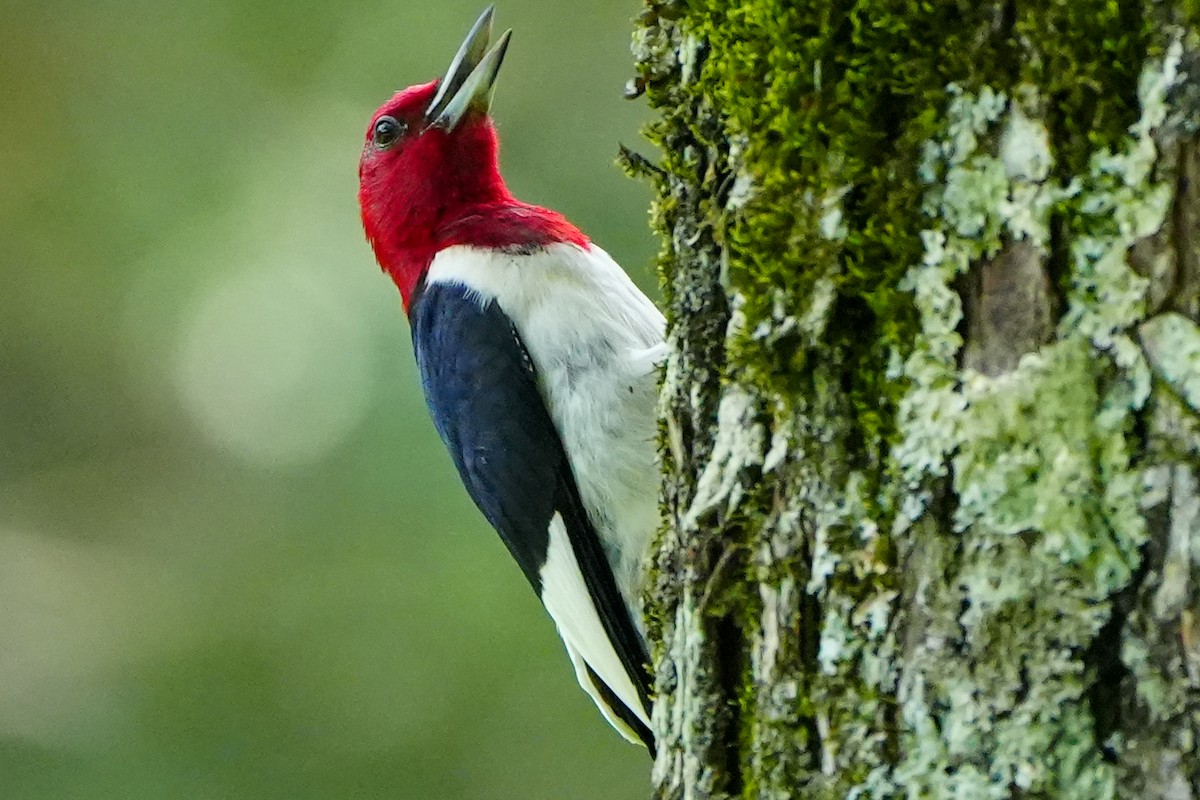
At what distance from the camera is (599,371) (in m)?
2.58

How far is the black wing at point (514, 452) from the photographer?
260 centimetres

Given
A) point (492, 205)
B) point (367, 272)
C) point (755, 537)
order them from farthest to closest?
point (367, 272) → point (492, 205) → point (755, 537)

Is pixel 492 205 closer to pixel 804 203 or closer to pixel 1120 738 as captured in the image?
pixel 804 203

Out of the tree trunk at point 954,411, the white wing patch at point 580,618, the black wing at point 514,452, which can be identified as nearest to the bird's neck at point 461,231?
the black wing at point 514,452

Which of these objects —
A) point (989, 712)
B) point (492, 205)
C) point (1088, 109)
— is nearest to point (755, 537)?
point (989, 712)

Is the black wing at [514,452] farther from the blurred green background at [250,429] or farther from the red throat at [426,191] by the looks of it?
the blurred green background at [250,429]

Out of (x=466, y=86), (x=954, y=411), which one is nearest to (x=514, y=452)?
(x=466, y=86)

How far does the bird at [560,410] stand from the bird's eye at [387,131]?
0.45 metres

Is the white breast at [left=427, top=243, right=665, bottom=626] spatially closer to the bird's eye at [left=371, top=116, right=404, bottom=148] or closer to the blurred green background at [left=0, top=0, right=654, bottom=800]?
the bird's eye at [left=371, top=116, right=404, bottom=148]

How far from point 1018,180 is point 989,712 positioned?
47 cm

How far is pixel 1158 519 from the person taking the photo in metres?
1.19

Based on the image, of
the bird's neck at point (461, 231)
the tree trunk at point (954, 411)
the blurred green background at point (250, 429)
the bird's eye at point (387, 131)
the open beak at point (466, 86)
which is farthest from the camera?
the blurred green background at point (250, 429)

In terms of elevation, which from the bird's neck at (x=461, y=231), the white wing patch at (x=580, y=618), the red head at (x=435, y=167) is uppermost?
the red head at (x=435, y=167)

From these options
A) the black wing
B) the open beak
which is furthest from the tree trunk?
the open beak
